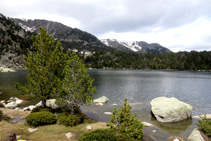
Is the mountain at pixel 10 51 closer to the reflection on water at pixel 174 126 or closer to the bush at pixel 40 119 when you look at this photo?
the bush at pixel 40 119

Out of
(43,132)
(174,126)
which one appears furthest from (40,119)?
(174,126)

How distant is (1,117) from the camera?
65.1ft

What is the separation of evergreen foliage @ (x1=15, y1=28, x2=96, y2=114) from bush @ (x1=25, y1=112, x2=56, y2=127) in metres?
2.55

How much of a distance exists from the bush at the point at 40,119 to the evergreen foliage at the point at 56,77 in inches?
101

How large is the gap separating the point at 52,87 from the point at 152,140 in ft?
55.8

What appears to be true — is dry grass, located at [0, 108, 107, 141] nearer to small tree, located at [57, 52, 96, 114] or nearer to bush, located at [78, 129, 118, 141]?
bush, located at [78, 129, 118, 141]

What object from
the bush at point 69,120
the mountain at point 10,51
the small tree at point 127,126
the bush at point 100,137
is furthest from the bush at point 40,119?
the mountain at point 10,51

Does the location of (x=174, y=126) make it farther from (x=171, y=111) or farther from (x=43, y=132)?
(x=43, y=132)

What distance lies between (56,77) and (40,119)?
6.94 m

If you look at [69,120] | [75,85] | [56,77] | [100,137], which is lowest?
[69,120]

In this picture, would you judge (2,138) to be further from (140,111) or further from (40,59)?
(140,111)

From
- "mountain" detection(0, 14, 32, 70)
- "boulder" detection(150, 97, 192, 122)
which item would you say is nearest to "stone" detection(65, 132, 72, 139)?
"boulder" detection(150, 97, 192, 122)

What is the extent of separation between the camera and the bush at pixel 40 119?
1732 centimetres

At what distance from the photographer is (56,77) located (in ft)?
72.1
